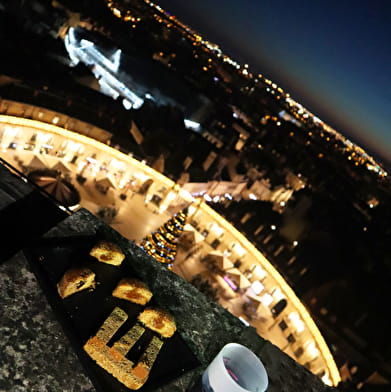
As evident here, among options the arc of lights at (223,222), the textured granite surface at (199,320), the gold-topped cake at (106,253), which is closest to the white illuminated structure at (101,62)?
the arc of lights at (223,222)

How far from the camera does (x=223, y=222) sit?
1148 inches

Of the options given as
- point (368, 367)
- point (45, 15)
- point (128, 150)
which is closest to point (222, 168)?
point (128, 150)

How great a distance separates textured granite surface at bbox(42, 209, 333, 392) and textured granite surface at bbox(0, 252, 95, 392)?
65 centimetres

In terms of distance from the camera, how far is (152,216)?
2719 centimetres

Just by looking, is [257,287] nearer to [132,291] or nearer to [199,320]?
[199,320]

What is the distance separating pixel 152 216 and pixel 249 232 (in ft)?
33.4

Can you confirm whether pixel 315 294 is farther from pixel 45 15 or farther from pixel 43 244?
pixel 45 15

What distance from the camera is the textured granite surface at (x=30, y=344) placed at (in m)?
1.80

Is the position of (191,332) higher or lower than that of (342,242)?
higher

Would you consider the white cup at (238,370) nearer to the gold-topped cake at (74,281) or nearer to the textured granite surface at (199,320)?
the textured granite surface at (199,320)

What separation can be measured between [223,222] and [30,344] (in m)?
27.5

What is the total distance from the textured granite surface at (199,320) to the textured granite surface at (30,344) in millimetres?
651

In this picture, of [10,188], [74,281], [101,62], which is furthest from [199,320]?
[101,62]

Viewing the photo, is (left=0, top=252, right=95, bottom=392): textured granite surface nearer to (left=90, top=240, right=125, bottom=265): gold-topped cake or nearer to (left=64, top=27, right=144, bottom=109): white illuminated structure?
(left=90, top=240, right=125, bottom=265): gold-topped cake
